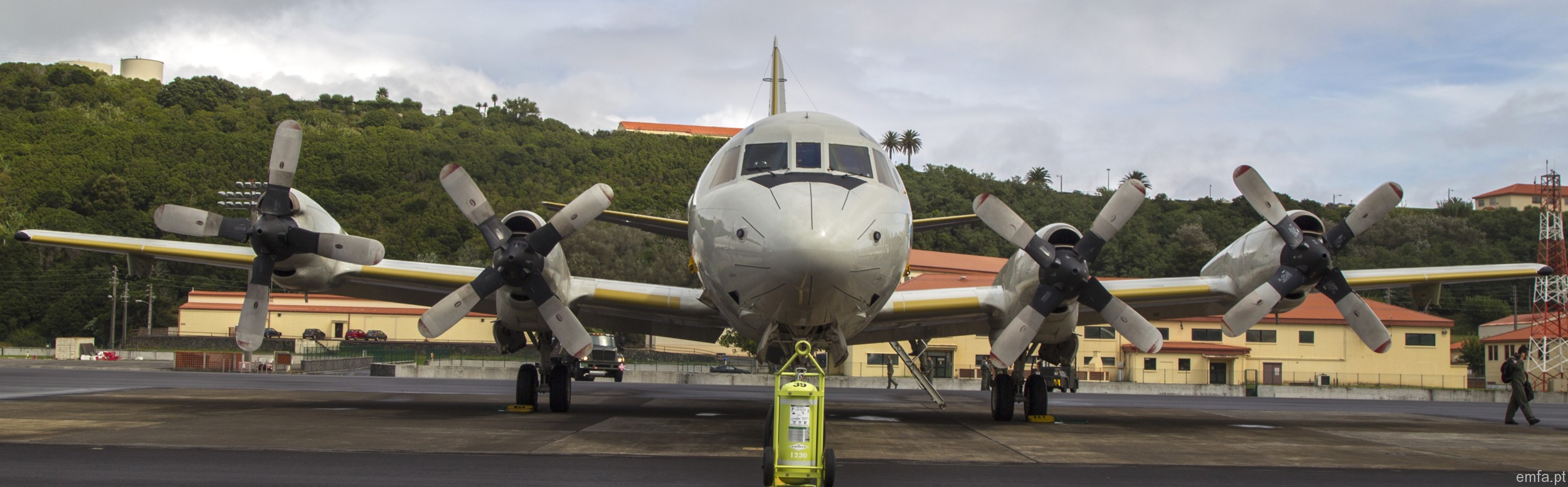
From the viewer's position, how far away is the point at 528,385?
15.8 m

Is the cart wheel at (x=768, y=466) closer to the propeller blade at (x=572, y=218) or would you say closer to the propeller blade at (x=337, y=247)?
the propeller blade at (x=572, y=218)

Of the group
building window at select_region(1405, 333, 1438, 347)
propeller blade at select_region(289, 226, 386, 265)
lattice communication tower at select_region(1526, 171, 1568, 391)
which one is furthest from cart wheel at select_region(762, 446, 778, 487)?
building window at select_region(1405, 333, 1438, 347)

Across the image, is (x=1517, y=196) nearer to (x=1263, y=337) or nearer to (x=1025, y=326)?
(x=1263, y=337)

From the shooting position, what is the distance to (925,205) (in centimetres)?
8488

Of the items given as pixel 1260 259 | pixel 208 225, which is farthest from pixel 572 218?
pixel 1260 259

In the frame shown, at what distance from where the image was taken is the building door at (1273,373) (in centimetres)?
5288

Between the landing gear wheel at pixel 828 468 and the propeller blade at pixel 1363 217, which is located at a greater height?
the propeller blade at pixel 1363 217

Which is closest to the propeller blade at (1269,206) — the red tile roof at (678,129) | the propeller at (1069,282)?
the propeller at (1069,282)

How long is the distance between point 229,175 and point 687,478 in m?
85.6

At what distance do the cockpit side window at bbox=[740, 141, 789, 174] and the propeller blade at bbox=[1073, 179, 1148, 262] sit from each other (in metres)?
4.53

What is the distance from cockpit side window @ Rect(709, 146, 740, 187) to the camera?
11.3 metres

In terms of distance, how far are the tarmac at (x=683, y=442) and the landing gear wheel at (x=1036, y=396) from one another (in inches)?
20.7

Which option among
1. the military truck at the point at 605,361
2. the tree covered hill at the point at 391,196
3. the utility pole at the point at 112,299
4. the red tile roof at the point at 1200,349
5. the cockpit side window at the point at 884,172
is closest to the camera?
the cockpit side window at the point at 884,172

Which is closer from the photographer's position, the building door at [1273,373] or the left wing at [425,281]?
the left wing at [425,281]
